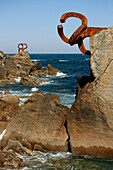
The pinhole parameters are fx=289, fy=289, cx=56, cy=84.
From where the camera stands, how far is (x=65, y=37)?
14.1 m

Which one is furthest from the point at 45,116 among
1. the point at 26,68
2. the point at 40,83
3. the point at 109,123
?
the point at 26,68

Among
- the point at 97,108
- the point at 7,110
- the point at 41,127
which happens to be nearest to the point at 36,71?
the point at 7,110

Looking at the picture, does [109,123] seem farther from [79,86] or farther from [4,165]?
[4,165]

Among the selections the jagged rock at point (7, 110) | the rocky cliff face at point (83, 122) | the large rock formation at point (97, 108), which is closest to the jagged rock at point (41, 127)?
the rocky cliff face at point (83, 122)

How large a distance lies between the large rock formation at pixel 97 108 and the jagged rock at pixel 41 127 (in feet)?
2.63

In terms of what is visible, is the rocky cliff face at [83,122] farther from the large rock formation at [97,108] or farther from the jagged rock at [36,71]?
the jagged rock at [36,71]

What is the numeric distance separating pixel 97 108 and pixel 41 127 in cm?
308

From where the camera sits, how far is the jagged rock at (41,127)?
45.9 ft

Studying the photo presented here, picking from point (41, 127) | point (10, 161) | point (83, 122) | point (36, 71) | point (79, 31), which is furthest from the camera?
point (36, 71)

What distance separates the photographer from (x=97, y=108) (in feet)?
43.3

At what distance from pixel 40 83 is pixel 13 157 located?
32.0 m

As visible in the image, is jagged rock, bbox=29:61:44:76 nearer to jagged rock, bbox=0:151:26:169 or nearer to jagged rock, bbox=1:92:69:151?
jagged rock, bbox=1:92:69:151

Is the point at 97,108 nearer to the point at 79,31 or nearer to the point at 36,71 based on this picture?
the point at 79,31

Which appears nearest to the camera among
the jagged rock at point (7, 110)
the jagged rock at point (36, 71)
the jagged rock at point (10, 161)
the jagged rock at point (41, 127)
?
the jagged rock at point (10, 161)
